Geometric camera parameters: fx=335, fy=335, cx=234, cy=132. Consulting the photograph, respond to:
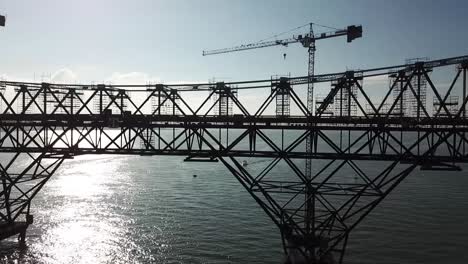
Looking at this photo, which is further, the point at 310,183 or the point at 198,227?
the point at 198,227

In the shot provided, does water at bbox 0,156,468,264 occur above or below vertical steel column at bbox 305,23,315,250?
below

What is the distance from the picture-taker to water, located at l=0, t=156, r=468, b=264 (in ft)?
124

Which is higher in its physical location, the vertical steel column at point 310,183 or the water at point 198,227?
the vertical steel column at point 310,183

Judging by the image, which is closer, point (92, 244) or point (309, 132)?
point (309, 132)

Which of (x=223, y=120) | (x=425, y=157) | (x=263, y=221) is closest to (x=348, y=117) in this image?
(x=425, y=157)

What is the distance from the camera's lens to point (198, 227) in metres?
48.5

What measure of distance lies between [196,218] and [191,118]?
29.9 meters

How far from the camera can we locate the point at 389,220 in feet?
174

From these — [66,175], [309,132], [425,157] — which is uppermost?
[309,132]

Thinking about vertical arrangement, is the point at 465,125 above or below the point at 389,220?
above

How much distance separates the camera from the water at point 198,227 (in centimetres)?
3781

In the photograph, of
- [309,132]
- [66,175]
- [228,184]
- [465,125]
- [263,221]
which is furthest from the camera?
[66,175]

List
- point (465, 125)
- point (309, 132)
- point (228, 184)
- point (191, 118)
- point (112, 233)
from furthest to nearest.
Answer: point (228, 184) < point (112, 233) < point (191, 118) < point (309, 132) < point (465, 125)

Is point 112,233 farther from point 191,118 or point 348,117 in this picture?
point 348,117
